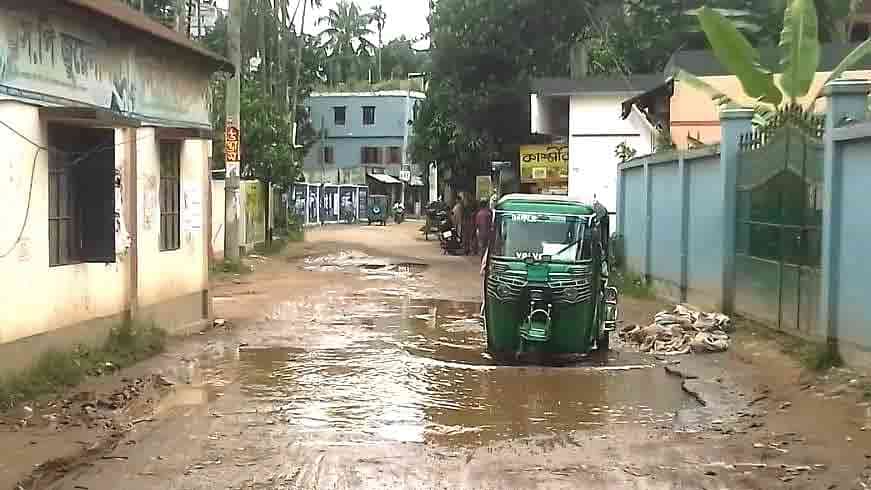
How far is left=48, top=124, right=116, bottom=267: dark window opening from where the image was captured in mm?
11289

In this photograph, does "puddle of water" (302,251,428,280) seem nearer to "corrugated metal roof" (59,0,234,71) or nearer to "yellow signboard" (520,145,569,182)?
"yellow signboard" (520,145,569,182)

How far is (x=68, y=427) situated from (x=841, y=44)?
19.9 m

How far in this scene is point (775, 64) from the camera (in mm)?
21078

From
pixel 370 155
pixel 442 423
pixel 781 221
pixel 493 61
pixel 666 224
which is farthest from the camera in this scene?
pixel 370 155

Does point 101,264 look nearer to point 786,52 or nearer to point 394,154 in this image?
point 786,52

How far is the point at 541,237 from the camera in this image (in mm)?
12516

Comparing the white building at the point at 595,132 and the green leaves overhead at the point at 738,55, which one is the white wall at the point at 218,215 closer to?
the white building at the point at 595,132

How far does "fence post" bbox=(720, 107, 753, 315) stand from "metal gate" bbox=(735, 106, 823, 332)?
0.30 feet

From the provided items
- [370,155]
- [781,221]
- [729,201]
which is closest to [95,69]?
[781,221]

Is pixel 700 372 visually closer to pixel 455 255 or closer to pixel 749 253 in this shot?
pixel 749 253

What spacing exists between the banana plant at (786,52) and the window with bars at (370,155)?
211ft

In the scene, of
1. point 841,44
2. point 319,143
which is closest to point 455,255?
point 841,44

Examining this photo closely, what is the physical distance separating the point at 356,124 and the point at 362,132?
30.2 inches

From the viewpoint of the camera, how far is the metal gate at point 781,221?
472 inches
